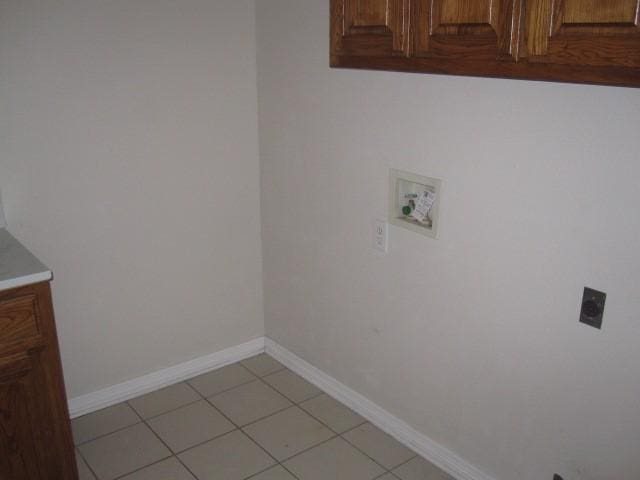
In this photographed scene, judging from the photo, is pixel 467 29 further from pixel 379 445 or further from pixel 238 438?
pixel 238 438

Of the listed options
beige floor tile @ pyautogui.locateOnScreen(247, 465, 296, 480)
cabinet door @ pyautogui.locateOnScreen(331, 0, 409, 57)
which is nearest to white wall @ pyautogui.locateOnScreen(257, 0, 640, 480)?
cabinet door @ pyautogui.locateOnScreen(331, 0, 409, 57)

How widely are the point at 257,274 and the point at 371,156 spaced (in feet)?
3.50

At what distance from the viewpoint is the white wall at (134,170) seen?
2.28 meters

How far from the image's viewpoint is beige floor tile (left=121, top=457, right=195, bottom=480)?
7.41 ft

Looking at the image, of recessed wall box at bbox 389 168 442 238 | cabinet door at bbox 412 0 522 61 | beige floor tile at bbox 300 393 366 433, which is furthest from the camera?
beige floor tile at bbox 300 393 366 433

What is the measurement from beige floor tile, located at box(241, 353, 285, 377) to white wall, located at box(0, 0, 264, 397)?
14 centimetres

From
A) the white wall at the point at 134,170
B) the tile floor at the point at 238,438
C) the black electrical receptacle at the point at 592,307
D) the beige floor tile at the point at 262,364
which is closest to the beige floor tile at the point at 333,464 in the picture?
the tile floor at the point at 238,438

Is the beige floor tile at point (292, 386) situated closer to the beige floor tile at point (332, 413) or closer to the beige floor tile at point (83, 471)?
the beige floor tile at point (332, 413)

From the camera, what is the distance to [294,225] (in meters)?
2.81

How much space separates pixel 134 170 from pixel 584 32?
1.86m

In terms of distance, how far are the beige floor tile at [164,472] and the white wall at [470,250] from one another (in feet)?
2.66

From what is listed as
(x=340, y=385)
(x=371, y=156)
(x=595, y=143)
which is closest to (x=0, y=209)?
(x=371, y=156)

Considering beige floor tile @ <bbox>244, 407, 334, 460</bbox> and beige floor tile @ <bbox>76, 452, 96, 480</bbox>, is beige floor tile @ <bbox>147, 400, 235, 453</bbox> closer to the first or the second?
beige floor tile @ <bbox>244, 407, 334, 460</bbox>

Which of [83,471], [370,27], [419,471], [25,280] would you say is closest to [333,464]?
[419,471]
